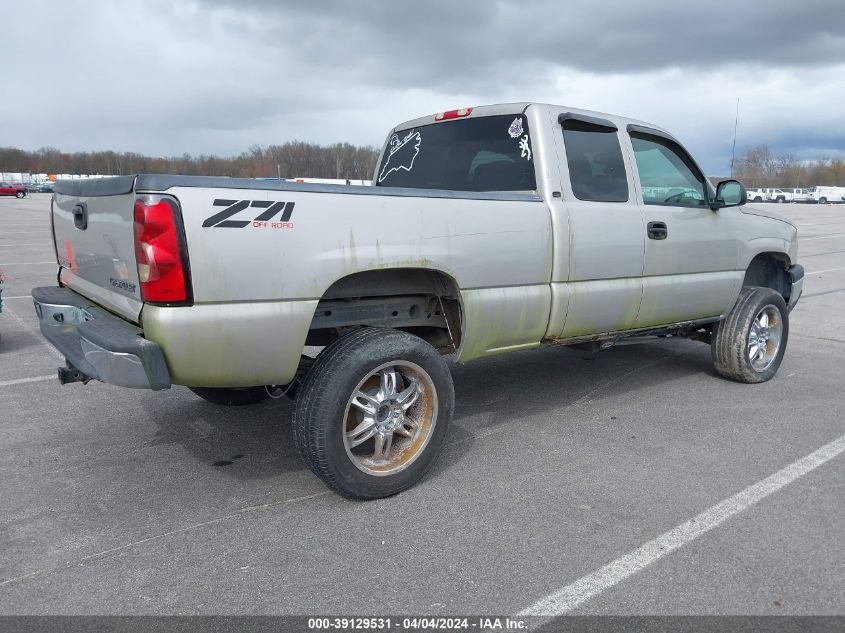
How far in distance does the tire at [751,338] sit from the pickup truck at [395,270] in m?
0.22

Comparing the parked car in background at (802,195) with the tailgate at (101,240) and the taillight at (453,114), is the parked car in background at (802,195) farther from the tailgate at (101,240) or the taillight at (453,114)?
the tailgate at (101,240)

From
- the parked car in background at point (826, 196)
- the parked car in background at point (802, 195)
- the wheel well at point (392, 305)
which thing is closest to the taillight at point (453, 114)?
the wheel well at point (392, 305)

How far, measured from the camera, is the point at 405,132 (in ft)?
16.7

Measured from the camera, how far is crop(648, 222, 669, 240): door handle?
14.9ft

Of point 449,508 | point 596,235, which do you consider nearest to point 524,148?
point 596,235

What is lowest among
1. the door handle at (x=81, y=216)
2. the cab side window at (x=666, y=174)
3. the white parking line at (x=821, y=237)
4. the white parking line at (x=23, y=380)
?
the white parking line at (x=821, y=237)

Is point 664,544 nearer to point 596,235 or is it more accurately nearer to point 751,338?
point 596,235

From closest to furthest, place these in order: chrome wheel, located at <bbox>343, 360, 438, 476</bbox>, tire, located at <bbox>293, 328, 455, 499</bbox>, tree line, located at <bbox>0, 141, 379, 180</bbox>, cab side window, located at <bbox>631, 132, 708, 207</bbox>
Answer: tire, located at <bbox>293, 328, 455, 499</bbox> < chrome wheel, located at <bbox>343, 360, 438, 476</bbox> < cab side window, located at <bbox>631, 132, 708, 207</bbox> < tree line, located at <bbox>0, 141, 379, 180</bbox>

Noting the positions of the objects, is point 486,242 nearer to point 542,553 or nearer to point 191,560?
point 542,553

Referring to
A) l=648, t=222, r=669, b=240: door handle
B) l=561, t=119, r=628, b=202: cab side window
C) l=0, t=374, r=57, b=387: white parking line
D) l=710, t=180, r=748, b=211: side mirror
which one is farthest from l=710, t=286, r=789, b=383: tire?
l=0, t=374, r=57, b=387: white parking line

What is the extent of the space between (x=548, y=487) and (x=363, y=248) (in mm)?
1598

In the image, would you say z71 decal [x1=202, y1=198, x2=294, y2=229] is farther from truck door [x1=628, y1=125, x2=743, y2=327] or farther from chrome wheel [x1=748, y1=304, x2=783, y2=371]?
chrome wheel [x1=748, y1=304, x2=783, y2=371]

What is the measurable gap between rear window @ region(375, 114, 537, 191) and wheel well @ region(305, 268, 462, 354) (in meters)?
0.91

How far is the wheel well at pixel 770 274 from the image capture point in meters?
5.96
